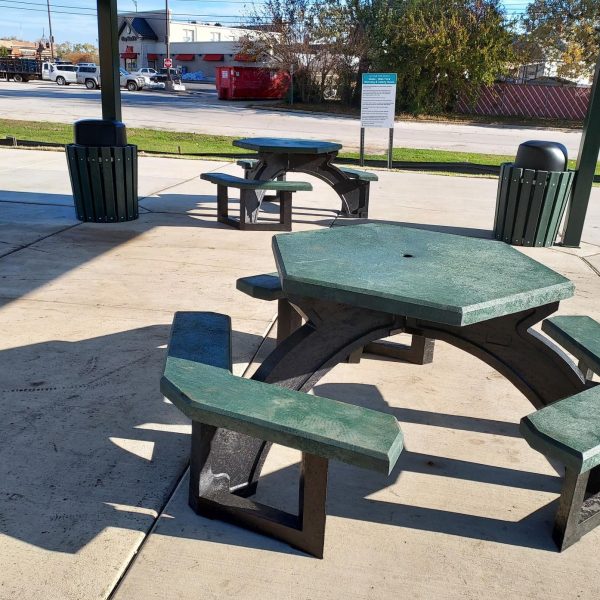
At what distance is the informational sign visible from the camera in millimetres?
12359

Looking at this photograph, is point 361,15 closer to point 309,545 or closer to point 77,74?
point 77,74

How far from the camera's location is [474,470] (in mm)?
2840

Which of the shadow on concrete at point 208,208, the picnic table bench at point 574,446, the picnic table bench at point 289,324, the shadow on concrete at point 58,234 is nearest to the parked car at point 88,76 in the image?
the shadow on concrete at point 208,208

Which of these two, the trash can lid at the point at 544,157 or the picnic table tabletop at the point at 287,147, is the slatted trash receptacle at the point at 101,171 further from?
the trash can lid at the point at 544,157

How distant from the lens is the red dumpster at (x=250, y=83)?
39.1m

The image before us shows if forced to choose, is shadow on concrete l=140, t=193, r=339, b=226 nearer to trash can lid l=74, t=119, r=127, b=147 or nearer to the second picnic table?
the second picnic table

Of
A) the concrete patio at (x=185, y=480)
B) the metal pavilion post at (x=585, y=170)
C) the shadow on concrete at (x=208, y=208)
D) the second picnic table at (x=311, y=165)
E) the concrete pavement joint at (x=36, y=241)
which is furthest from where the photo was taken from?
the shadow on concrete at (x=208, y=208)

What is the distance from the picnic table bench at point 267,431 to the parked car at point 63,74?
2026 inches

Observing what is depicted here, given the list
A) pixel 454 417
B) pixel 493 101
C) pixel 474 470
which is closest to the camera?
pixel 474 470

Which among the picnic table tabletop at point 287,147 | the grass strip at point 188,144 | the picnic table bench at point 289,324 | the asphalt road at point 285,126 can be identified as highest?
the picnic table tabletop at point 287,147

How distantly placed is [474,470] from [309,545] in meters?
0.92

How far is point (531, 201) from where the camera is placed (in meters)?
6.48

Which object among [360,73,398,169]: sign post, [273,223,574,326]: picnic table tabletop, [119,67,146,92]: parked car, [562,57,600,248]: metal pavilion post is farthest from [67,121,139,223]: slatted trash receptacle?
[119,67,146,92]: parked car

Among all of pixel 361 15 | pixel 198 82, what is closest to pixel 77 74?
pixel 198 82
